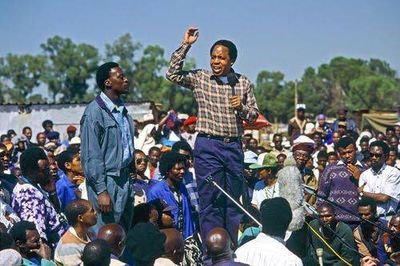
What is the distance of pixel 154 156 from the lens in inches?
477

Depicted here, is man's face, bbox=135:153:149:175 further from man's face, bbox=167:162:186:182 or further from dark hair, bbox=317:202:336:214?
dark hair, bbox=317:202:336:214

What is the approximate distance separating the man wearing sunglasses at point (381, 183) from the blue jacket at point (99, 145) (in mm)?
4270

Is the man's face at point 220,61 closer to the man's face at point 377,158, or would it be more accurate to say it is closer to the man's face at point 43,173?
the man's face at point 43,173

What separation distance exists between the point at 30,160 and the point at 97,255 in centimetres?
236

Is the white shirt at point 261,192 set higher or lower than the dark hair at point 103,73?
lower

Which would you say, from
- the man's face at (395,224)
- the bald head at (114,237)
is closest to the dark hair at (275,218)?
the bald head at (114,237)

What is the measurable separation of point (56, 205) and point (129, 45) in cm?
6418

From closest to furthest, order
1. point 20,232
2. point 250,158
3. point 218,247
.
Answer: point 218,247, point 20,232, point 250,158

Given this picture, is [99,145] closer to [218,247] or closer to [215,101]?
[215,101]

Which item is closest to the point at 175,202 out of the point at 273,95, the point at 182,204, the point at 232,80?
the point at 182,204

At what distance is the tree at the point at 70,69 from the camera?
214ft

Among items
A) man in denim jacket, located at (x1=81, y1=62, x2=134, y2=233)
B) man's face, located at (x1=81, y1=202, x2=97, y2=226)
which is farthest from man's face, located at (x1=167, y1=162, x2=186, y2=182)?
man's face, located at (x1=81, y1=202, x2=97, y2=226)

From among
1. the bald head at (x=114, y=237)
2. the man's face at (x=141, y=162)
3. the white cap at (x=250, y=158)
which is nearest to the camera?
the bald head at (x=114, y=237)

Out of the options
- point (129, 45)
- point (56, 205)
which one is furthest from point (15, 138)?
point (129, 45)
